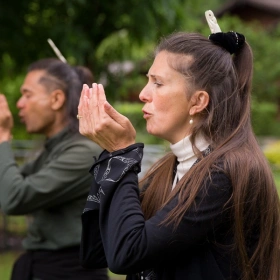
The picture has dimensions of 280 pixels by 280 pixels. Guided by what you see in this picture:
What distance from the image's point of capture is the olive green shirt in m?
3.39

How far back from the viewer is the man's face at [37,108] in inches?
149

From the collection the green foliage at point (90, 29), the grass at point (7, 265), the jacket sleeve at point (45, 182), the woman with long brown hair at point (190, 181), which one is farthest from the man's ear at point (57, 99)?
the grass at point (7, 265)

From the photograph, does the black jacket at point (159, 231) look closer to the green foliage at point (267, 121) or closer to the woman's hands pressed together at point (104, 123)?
the woman's hands pressed together at point (104, 123)

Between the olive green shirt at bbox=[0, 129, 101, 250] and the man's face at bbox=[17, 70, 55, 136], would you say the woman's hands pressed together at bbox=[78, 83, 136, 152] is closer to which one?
the olive green shirt at bbox=[0, 129, 101, 250]

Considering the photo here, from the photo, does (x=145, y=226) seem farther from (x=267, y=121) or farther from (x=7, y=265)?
(x=267, y=121)

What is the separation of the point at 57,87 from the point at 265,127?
22.4m

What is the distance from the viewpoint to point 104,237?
92.4 inches

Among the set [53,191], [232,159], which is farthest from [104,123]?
[53,191]

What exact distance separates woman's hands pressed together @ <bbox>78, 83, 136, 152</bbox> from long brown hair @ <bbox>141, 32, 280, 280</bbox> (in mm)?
237

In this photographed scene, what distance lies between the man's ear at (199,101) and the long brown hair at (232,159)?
0.08 feet

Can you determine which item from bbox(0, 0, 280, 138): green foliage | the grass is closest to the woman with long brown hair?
bbox(0, 0, 280, 138): green foliage

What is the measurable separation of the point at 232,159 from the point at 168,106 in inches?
11.4

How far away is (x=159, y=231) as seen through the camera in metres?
2.24

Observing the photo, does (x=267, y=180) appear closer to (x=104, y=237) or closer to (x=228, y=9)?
(x=104, y=237)
